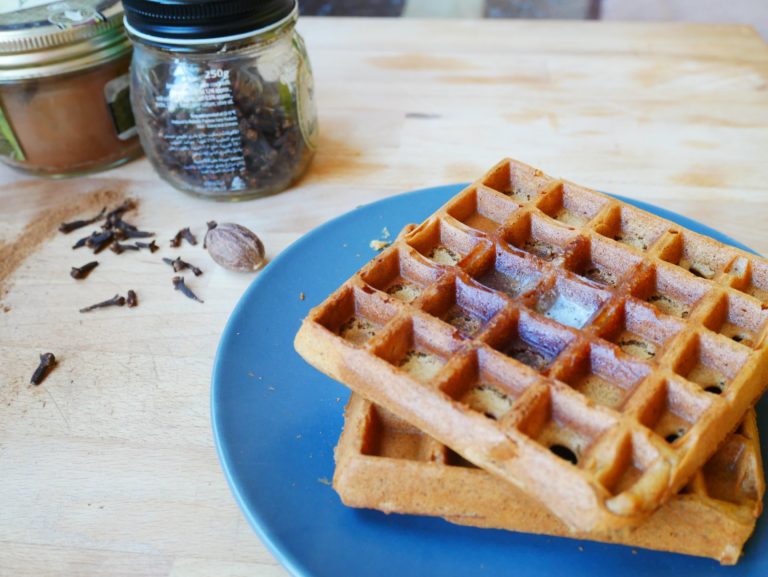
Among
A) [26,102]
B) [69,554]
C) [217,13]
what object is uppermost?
[217,13]

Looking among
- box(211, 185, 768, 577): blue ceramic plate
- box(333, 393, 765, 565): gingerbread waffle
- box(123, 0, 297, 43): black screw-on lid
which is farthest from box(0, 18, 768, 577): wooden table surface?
box(123, 0, 297, 43): black screw-on lid

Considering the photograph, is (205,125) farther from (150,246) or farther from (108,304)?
(108,304)

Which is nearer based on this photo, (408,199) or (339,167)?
(408,199)

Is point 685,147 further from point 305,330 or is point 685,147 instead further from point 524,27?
point 305,330

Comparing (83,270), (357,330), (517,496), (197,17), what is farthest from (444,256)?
(83,270)

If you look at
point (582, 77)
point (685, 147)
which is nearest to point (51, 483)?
point (685, 147)

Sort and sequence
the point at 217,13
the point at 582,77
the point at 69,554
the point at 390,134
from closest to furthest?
the point at 69,554 < the point at 217,13 < the point at 390,134 < the point at 582,77
